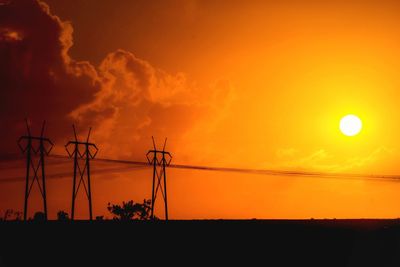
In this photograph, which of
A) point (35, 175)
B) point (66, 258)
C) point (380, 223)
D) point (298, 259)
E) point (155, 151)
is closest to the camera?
point (66, 258)

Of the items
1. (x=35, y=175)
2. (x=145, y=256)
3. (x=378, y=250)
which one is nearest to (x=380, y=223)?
(x=378, y=250)

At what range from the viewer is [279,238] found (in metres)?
58.1

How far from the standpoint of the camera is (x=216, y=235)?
5753 cm

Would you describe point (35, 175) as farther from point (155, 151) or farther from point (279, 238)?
point (279, 238)

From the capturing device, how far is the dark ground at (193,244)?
173 feet

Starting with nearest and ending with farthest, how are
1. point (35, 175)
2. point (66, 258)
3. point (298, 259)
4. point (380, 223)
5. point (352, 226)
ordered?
point (66, 258)
point (298, 259)
point (352, 226)
point (380, 223)
point (35, 175)

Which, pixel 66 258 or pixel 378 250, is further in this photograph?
pixel 378 250

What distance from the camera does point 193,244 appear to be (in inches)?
2207

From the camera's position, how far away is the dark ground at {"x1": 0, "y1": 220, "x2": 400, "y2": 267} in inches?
2073

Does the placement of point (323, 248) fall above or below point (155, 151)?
below

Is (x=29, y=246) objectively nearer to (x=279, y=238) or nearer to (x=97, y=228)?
(x=97, y=228)

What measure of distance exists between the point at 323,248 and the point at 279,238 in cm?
418

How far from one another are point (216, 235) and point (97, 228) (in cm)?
1090

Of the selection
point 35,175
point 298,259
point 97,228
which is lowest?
point 298,259
